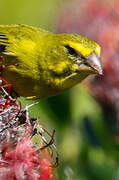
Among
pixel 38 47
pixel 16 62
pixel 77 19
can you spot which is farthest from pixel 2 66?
pixel 77 19

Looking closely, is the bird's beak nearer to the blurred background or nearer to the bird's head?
the bird's head

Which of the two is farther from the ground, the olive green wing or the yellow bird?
the olive green wing

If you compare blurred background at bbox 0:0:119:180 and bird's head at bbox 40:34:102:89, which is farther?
blurred background at bbox 0:0:119:180

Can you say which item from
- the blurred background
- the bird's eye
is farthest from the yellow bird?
the blurred background

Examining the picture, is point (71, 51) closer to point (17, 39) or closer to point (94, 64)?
point (94, 64)

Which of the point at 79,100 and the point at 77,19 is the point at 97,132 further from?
the point at 77,19

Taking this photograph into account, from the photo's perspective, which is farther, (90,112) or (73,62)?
(90,112)

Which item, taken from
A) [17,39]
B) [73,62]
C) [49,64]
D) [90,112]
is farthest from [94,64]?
[90,112]
